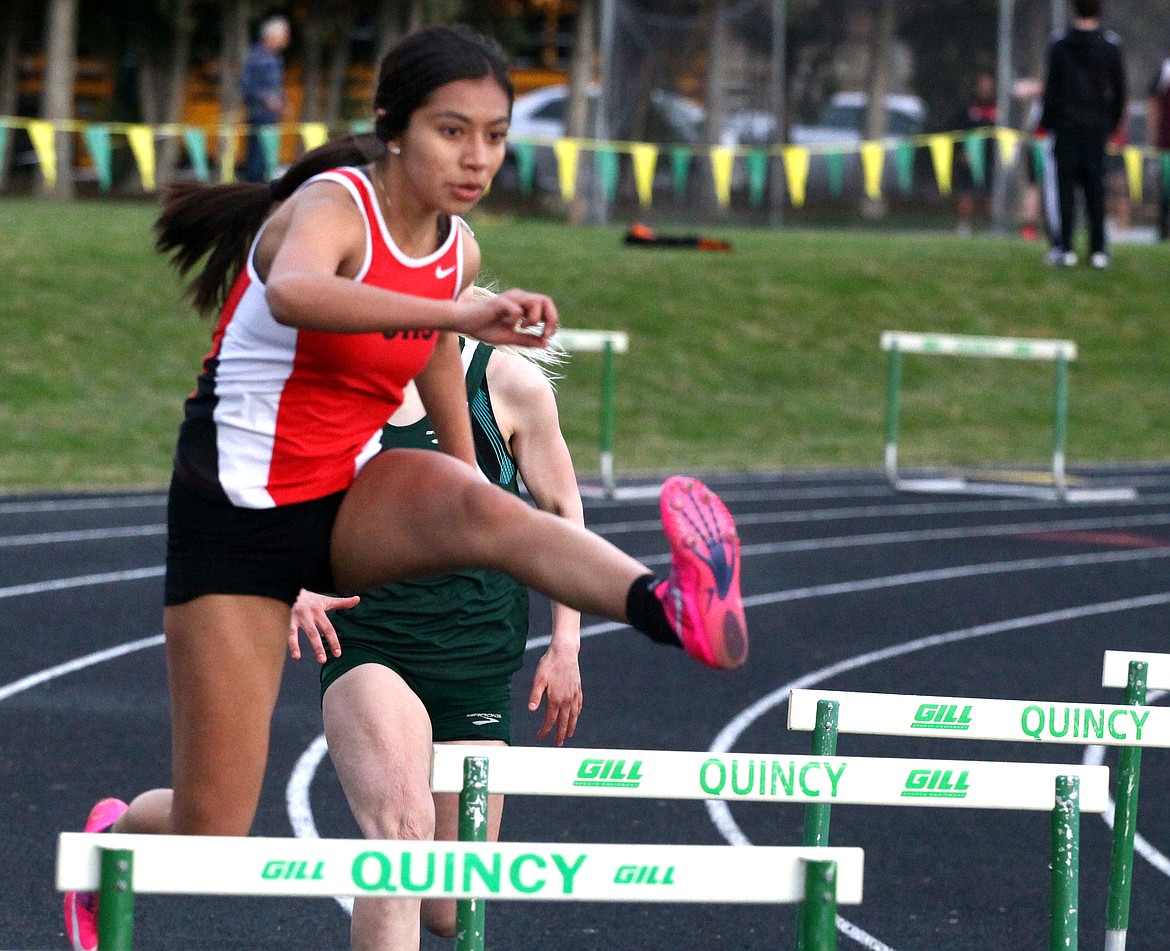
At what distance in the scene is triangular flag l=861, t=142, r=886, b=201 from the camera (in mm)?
19875

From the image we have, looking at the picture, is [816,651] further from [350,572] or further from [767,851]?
[767,851]

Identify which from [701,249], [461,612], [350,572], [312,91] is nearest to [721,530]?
[350,572]

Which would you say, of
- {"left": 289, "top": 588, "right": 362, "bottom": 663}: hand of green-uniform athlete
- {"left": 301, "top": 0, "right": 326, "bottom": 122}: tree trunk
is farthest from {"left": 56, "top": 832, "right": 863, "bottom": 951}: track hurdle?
{"left": 301, "top": 0, "right": 326, "bottom": 122}: tree trunk

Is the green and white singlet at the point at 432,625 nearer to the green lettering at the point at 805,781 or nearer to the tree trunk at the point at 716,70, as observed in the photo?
the green lettering at the point at 805,781

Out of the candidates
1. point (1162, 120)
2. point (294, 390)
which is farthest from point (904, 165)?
point (294, 390)

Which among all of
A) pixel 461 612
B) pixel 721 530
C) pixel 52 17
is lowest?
pixel 461 612

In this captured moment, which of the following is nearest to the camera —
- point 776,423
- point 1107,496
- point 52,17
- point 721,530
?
point 721,530

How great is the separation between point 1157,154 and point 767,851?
1862 cm

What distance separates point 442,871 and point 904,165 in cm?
1883

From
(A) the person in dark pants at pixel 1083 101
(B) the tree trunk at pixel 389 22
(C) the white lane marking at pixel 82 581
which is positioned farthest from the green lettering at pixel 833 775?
(B) the tree trunk at pixel 389 22

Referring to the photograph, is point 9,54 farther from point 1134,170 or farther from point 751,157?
point 1134,170

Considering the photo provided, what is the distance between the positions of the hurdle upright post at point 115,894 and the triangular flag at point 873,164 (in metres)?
18.1

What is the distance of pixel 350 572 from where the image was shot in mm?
3223

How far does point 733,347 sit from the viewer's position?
17.0 meters
